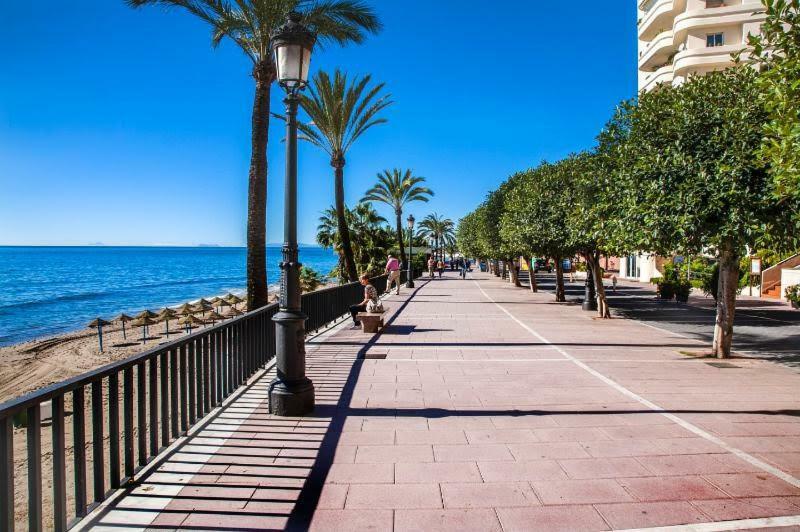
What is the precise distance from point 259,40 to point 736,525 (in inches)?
500

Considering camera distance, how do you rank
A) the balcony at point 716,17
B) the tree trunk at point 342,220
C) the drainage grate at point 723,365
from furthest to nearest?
1. the balcony at point 716,17
2. the tree trunk at point 342,220
3. the drainage grate at point 723,365

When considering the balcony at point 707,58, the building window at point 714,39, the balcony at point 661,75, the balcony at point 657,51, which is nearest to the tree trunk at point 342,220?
the balcony at point 661,75

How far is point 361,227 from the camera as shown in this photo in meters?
37.7

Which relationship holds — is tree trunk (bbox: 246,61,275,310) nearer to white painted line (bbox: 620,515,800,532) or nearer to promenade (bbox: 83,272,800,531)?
promenade (bbox: 83,272,800,531)

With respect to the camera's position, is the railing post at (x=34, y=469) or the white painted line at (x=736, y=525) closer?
the railing post at (x=34, y=469)

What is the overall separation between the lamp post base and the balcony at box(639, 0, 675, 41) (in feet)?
137

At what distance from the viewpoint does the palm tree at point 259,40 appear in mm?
11445

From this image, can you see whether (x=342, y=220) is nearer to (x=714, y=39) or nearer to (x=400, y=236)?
(x=400, y=236)

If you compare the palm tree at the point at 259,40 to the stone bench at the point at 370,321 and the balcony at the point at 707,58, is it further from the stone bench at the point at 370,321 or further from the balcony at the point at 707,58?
the balcony at the point at 707,58

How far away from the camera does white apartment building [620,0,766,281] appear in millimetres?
34375

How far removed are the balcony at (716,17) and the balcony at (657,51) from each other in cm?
157

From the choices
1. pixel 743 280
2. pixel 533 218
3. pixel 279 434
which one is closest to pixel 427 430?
pixel 279 434

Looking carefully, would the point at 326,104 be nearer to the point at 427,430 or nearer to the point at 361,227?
the point at 361,227

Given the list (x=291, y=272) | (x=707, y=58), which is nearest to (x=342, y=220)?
(x=291, y=272)
